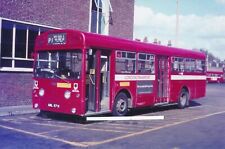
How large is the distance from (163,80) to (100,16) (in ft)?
25.9

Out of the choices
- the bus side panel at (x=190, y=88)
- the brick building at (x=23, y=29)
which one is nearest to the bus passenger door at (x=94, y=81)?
the brick building at (x=23, y=29)

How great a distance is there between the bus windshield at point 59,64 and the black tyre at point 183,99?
8151 mm

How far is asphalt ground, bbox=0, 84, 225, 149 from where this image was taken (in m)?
9.62

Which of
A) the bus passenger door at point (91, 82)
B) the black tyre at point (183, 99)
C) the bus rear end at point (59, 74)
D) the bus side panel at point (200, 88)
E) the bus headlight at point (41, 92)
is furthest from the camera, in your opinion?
the bus side panel at point (200, 88)

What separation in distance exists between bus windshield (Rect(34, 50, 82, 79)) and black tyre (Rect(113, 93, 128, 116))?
2403mm

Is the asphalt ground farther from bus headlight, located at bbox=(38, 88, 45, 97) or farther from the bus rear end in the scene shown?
→ bus headlight, located at bbox=(38, 88, 45, 97)

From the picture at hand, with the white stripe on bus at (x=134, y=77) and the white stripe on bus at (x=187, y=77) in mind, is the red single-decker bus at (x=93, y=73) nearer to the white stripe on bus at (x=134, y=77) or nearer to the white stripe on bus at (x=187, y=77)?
the white stripe on bus at (x=134, y=77)

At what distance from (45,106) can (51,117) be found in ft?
3.30

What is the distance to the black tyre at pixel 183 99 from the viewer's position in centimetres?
1948

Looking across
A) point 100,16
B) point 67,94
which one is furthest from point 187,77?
point 67,94

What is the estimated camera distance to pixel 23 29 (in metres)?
17.7

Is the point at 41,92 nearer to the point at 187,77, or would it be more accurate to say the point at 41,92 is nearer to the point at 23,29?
the point at 23,29

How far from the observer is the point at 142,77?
52.0 ft

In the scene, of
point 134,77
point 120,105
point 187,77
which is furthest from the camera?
point 187,77
